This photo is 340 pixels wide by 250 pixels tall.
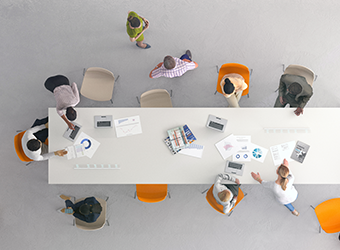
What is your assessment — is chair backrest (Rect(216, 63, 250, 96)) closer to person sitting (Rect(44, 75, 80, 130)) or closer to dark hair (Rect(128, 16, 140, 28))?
dark hair (Rect(128, 16, 140, 28))

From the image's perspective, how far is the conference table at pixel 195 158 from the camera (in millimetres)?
2512

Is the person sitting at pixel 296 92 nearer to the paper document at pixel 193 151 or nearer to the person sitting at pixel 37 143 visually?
the paper document at pixel 193 151

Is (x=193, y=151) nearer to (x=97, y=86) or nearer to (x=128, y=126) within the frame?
(x=128, y=126)

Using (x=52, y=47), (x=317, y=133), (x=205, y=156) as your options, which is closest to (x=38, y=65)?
(x=52, y=47)

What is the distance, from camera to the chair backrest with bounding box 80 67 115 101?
3.00m

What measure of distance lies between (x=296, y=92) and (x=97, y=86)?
8.24ft

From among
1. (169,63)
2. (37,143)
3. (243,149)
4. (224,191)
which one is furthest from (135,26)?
(224,191)

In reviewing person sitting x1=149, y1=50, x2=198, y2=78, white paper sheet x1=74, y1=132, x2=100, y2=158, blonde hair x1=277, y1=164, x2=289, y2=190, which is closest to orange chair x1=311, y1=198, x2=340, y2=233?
blonde hair x1=277, y1=164, x2=289, y2=190

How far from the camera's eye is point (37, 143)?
236 cm

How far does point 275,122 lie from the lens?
2.54m

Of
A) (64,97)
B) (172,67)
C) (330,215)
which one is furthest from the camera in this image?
(330,215)

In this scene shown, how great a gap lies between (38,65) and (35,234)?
2610mm

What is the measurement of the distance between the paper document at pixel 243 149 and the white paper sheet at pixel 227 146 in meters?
0.04

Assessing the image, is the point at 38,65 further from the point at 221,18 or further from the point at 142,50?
the point at 221,18
